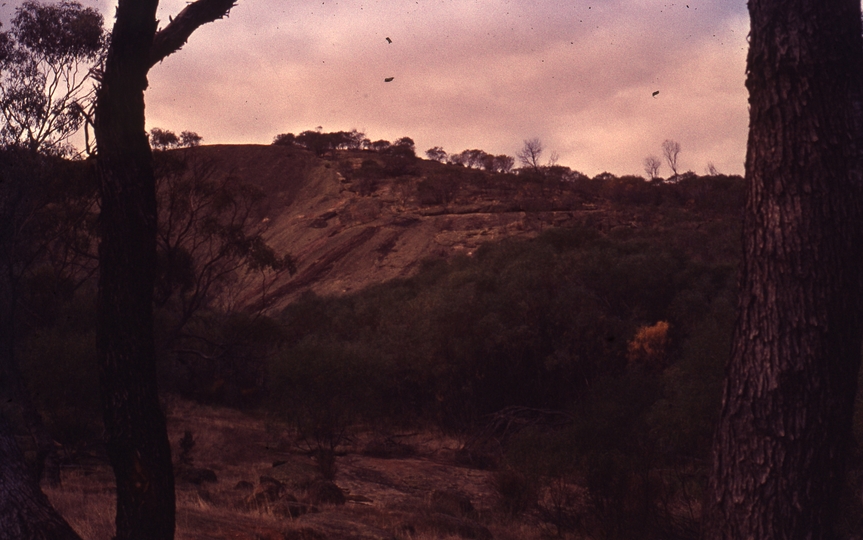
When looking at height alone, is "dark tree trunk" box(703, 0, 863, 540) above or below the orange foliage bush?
above

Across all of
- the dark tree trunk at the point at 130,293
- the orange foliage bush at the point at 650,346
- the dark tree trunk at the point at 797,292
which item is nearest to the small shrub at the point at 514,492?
the orange foliage bush at the point at 650,346

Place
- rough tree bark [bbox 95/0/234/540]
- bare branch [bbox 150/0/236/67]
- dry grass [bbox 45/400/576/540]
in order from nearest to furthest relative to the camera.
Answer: rough tree bark [bbox 95/0/234/540] → bare branch [bbox 150/0/236/67] → dry grass [bbox 45/400/576/540]

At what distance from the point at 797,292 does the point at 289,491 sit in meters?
9.85

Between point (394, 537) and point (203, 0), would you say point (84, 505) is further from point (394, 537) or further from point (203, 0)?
point (203, 0)

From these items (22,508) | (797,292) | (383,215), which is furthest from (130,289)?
(383,215)

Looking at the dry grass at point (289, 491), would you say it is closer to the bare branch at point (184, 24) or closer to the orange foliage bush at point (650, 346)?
the bare branch at point (184, 24)

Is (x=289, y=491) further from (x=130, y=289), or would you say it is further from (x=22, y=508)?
(x=130, y=289)

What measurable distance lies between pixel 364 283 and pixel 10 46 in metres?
Answer: 25.6

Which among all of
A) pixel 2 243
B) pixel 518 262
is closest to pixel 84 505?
pixel 2 243

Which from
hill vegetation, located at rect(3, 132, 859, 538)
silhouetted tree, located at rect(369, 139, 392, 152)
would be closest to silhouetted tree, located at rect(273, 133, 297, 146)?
silhouetted tree, located at rect(369, 139, 392, 152)

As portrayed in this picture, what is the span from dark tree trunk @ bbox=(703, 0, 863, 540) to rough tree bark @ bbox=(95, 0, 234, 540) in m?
3.17

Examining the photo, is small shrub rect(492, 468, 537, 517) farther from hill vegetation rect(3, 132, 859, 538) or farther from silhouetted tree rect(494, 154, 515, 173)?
silhouetted tree rect(494, 154, 515, 173)

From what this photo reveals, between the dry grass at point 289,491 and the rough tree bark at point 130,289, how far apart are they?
1.93 metres

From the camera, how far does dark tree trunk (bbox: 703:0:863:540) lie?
367 centimetres
